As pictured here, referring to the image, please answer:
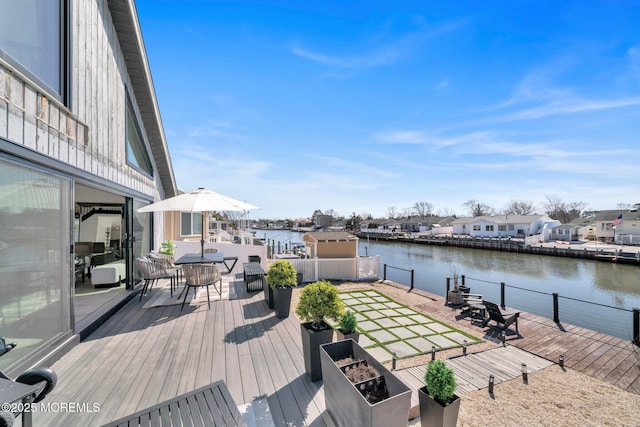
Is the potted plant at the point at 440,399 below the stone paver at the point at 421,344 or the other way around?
the other way around

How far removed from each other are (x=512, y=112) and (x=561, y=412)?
16506mm

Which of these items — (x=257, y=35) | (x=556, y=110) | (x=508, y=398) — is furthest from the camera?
(x=556, y=110)

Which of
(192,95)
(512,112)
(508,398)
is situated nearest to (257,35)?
(192,95)

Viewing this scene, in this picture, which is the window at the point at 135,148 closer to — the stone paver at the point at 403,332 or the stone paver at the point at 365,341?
the stone paver at the point at 365,341

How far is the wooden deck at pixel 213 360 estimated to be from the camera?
7.91 feet

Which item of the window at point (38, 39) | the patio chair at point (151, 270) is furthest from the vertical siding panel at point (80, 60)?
the patio chair at point (151, 270)

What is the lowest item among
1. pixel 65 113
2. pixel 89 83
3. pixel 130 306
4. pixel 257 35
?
pixel 130 306

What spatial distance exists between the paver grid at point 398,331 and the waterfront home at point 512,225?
45.5m

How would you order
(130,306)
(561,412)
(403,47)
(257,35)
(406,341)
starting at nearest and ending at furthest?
(561,412) < (406,341) < (130,306) < (257,35) < (403,47)

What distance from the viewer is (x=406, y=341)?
16.1 ft

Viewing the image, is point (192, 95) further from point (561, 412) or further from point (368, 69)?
point (561, 412)

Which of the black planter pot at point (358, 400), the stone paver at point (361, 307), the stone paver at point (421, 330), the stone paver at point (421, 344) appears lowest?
the stone paver at point (421, 330)

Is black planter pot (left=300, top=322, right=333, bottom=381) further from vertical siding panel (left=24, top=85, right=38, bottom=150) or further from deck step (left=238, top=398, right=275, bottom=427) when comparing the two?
vertical siding panel (left=24, top=85, right=38, bottom=150)

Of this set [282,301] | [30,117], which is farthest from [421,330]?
[30,117]
